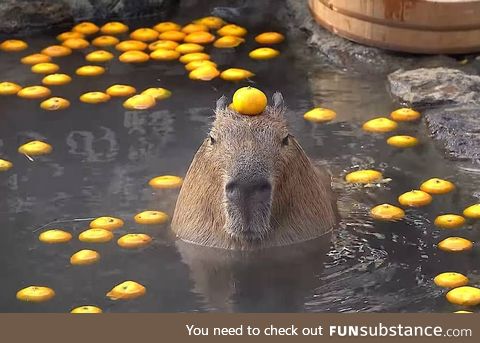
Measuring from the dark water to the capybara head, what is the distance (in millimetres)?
96

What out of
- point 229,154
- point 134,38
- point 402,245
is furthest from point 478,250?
point 134,38

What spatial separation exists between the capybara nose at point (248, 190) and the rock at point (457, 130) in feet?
5.57

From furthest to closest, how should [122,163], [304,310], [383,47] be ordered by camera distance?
[383,47] → [122,163] → [304,310]

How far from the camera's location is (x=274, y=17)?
9883 mm

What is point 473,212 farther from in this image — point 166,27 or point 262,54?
point 166,27

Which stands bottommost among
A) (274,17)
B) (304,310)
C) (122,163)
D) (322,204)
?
(304,310)

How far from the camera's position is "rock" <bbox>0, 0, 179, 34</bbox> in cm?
962

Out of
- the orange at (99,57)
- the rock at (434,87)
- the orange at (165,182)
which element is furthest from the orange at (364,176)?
the orange at (99,57)

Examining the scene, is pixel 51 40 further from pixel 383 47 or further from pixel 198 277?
pixel 198 277

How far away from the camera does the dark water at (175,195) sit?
20.1 feet

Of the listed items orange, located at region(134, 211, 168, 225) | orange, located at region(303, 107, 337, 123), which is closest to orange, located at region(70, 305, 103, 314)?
orange, located at region(134, 211, 168, 225)

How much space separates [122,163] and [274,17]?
9.27 feet

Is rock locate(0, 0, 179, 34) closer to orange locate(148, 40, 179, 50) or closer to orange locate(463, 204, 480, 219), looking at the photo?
orange locate(148, 40, 179, 50)

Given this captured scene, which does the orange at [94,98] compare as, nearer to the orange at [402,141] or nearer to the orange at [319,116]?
the orange at [319,116]
